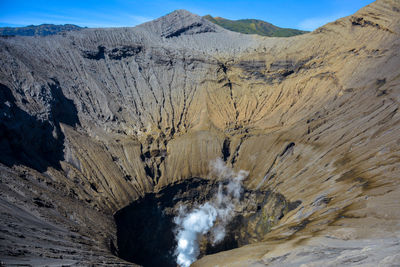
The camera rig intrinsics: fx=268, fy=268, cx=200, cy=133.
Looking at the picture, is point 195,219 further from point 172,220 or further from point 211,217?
point 172,220

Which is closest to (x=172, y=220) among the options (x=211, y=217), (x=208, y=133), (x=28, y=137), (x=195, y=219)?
(x=195, y=219)

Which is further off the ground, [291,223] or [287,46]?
[287,46]

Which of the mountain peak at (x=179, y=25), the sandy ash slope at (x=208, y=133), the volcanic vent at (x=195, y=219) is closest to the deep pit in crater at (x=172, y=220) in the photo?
the volcanic vent at (x=195, y=219)

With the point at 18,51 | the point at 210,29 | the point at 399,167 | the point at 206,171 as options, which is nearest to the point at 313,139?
the point at 399,167

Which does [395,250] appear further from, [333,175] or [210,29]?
[210,29]

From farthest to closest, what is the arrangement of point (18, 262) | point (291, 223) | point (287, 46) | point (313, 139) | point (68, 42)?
point (287, 46), point (68, 42), point (313, 139), point (291, 223), point (18, 262)

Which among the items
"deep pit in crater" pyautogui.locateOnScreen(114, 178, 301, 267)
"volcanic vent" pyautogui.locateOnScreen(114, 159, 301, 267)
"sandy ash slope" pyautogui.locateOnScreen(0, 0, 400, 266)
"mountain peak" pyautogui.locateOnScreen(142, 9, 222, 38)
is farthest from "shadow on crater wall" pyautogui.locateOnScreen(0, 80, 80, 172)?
"mountain peak" pyautogui.locateOnScreen(142, 9, 222, 38)

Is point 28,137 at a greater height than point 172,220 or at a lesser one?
greater
